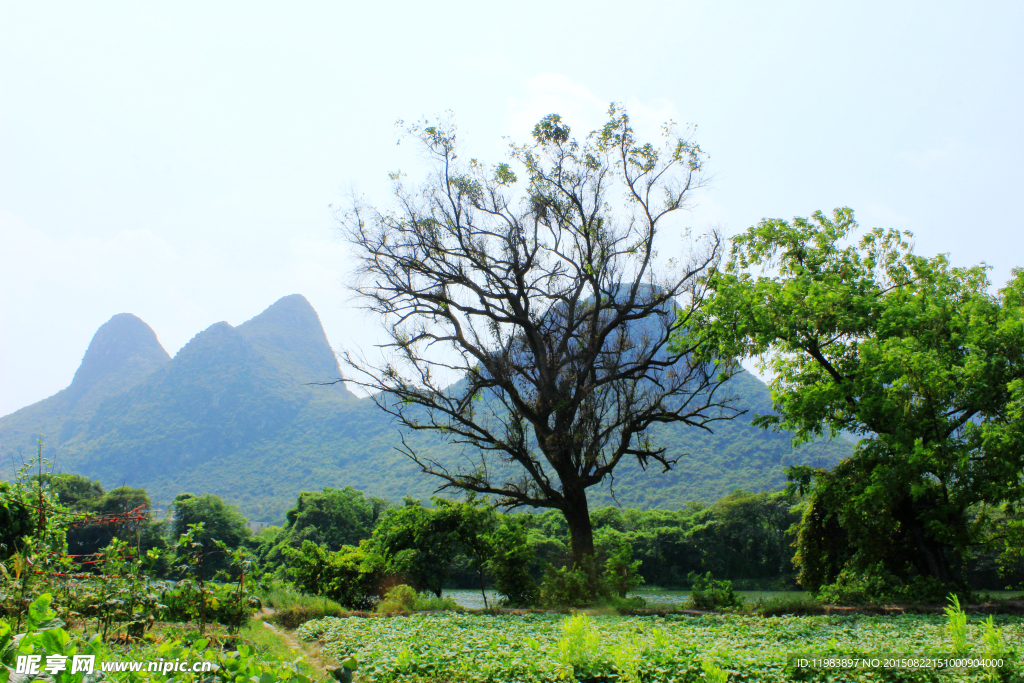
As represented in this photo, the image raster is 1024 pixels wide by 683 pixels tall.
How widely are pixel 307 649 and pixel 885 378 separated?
39.5 feet

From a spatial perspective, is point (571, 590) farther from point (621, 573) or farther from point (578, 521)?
point (578, 521)

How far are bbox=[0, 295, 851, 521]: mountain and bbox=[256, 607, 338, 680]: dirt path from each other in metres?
38.7

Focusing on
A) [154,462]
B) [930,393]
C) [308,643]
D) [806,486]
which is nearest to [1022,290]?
[930,393]

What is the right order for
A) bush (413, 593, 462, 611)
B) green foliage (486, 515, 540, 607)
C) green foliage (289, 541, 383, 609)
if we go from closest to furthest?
bush (413, 593, 462, 611), green foliage (486, 515, 540, 607), green foliage (289, 541, 383, 609)

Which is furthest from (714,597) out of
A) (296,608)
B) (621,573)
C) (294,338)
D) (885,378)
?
(294,338)

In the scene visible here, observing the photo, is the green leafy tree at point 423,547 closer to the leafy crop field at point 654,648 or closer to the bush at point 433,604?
the bush at point 433,604

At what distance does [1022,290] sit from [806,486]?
6.59m

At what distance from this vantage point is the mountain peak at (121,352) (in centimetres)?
13975

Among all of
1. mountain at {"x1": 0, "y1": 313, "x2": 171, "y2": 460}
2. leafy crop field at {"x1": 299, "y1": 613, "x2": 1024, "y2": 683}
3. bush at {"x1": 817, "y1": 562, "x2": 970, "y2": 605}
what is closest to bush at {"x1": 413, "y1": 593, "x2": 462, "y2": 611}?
leafy crop field at {"x1": 299, "y1": 613, "x2": 1024, "y2": 683}

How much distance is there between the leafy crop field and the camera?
4.17 m

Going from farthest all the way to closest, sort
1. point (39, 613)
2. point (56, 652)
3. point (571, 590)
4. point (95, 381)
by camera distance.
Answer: point (95, 381), point (571, 590), point (39, 613), point (56, 652)

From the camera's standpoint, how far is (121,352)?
14900 centimetres

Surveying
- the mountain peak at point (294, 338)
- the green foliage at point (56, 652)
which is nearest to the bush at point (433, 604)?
the green foliage at point (56, 652)

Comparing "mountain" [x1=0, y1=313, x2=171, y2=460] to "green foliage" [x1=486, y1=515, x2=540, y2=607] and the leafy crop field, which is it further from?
the leafy crop field
